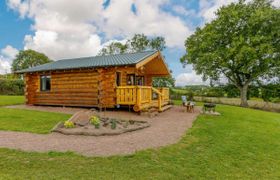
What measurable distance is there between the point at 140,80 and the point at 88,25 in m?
10.3

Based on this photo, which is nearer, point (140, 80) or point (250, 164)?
point (250, 164)

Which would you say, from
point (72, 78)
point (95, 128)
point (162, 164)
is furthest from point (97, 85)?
point (162, 164)

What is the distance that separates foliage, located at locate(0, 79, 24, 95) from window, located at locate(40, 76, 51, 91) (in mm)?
14715

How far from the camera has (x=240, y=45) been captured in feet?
68.1

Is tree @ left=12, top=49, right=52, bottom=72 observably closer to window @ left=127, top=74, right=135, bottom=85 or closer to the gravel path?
window @ left=127, top=74, right=135, bottom=85

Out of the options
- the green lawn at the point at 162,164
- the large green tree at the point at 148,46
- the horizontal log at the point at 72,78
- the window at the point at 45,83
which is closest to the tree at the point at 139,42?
the large green tree at the point at 148,46

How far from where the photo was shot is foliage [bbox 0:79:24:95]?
84.5 ft

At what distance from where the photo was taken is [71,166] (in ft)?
13.3

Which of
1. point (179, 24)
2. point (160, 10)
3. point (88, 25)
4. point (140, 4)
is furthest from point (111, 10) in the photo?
point (179, 24)

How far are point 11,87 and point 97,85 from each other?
19.8 meters

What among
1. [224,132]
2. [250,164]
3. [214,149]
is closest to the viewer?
[250,164]

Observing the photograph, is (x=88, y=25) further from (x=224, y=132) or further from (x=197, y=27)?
(x=224, y=132)

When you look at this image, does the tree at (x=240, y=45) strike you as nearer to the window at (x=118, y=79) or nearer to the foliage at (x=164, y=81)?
the foliage at (x=164, y=81)

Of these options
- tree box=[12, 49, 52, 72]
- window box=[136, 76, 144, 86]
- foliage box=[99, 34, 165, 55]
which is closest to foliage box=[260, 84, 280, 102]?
foliage box=[99, 34, 165, 55]
